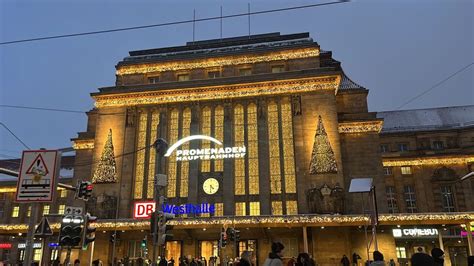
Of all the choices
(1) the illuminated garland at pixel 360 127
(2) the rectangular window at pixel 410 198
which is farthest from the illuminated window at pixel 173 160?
(2) the rectangular window at pixel 410 198

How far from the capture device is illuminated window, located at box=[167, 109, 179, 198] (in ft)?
132

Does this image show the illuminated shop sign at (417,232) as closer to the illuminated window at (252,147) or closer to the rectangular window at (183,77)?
the illuminated window at (252,147)

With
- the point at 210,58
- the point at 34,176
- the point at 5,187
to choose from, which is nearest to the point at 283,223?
the point at 210,58

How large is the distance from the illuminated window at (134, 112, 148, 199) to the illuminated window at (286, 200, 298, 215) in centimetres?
1462

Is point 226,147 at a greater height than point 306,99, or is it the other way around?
point 306,99

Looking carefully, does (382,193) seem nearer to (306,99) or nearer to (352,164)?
(352,164)

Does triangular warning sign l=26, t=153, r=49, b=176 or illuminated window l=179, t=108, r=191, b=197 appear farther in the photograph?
illuminated window l=179, t=108, r=191, b=197

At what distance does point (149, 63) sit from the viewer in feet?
153

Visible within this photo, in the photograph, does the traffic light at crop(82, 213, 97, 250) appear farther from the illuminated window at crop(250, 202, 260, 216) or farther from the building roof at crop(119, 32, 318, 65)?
the building roof at crop(119, 32, 318, 65)

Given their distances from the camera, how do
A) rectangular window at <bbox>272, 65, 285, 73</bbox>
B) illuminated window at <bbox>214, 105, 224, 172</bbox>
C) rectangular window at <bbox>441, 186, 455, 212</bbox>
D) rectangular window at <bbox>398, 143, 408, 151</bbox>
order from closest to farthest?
illuminated window at <bbox>214, 105, 224, 172</bbox> < rectangular window at <bbox>272, 65, 285, 73</bbox> < rectangular window at <bbox>441, 186, 455, 212</bbox> < rectangular window at <bbox>398, 143, 408, 151</bbox>

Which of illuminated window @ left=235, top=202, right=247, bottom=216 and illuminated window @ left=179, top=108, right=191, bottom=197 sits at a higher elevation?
illuminated window @ left=179, top=108, right=191, bottom=197

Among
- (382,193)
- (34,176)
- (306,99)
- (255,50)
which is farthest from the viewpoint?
(255,50)

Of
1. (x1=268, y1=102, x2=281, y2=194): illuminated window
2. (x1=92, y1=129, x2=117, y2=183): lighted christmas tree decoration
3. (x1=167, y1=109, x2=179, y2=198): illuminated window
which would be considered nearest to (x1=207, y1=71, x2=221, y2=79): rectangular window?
(x1=167, y1=109, x2=179, y2=198): illuminated window

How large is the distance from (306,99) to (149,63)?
18.6 metres
